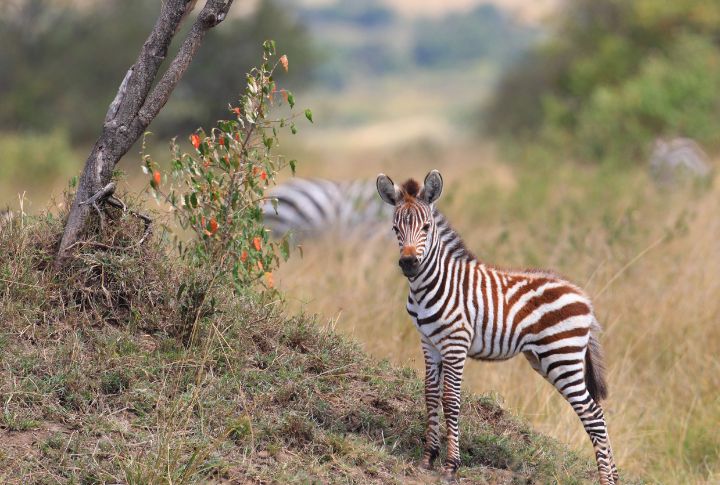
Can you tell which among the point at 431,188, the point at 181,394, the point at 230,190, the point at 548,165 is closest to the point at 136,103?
the point at 230,190

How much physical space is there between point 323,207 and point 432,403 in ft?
29.1

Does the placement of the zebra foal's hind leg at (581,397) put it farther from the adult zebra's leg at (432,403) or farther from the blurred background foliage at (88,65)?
the blurred background foliage at (88,65)

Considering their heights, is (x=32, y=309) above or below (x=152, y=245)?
below

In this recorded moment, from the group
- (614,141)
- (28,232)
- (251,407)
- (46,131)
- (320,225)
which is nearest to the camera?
(251,407)

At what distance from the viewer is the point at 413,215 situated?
548 cm

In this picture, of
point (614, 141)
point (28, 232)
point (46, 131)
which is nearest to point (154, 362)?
point (28, 232)

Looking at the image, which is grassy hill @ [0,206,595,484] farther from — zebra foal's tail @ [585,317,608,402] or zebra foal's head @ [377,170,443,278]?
zebra foal's head @ [377,170,443,278]

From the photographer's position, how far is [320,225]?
46.0 feet

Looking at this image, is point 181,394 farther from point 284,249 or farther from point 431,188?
point 431,188

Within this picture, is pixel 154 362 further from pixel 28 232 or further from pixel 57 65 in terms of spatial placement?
pixel 57 65

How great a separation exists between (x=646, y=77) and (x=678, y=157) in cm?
524

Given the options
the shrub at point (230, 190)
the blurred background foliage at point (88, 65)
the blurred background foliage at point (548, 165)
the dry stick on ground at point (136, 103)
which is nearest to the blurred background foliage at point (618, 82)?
the blurred background foliage at point (548, 165)

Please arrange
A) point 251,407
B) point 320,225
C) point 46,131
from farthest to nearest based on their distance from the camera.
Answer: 1. point 46,131
2. point 320,225
3. point 251,407

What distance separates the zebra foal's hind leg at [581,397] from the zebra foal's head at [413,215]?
0.97 metres
